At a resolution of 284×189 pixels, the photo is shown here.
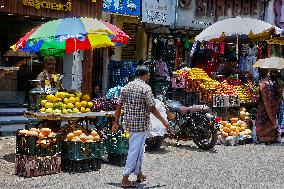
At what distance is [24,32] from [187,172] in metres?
8.39

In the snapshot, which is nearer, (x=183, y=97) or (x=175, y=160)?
(x=175, y=160)

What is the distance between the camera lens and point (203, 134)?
12.7m

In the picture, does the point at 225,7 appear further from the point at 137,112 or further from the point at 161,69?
the point at 137,112

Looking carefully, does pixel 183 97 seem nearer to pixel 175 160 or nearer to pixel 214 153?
pixel 214 153

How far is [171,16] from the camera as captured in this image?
20.8m

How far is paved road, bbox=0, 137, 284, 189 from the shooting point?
8484 millimetres

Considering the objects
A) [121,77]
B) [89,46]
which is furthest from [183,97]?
[89,46]

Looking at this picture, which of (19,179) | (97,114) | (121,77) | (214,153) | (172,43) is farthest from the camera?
(172,43)

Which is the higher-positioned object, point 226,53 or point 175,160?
point 226,53

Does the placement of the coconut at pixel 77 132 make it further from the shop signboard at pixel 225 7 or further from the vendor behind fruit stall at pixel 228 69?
the shop signboard at pixel 225 7

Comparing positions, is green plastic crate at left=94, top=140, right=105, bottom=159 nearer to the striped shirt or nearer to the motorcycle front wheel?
the striped shirt

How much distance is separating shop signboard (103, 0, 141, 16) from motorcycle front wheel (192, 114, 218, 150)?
6.48m

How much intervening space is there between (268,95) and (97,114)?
5.84 m

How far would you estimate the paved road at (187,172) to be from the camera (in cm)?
848
